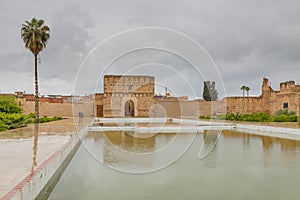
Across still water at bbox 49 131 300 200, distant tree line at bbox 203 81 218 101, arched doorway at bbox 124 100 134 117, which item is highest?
distant tree line at bbox 203 81 218 101

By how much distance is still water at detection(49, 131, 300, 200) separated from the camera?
4637 mm

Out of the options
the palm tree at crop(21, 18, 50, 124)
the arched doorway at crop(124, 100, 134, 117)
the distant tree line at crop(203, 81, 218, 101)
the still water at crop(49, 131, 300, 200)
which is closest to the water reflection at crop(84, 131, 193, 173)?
the still water at crop(49, 131, 300, 200)

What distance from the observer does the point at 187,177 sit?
564cm

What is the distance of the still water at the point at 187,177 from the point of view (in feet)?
15.2

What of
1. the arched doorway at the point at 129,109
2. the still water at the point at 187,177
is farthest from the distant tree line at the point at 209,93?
the still water at the point at 187,177

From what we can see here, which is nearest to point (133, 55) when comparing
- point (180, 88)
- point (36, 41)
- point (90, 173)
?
point (180, 88)

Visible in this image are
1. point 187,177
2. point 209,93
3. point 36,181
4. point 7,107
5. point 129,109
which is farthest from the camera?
point 209,93

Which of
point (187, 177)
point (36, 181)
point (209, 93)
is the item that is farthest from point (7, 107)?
point (209, 93)

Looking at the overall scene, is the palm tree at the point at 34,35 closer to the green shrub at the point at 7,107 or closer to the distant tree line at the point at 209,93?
the green shrub at the point at 7,107

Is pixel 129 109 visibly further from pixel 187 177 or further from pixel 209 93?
pixel 187 177

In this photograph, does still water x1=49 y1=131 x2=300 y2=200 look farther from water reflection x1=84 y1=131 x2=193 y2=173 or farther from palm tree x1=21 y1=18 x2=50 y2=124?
palm tree x1=21 y1=18 x2=50 y2=124

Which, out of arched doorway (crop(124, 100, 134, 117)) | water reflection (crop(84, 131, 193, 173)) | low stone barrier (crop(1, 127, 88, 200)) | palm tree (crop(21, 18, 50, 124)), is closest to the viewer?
low stone barrier (crop(1, 127, 88, 200))

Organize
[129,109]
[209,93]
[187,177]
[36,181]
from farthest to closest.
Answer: [209,93] → [129,109] → [187,177] → [36,181]

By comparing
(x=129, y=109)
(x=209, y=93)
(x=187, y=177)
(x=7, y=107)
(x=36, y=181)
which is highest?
(x=209, y=93)
